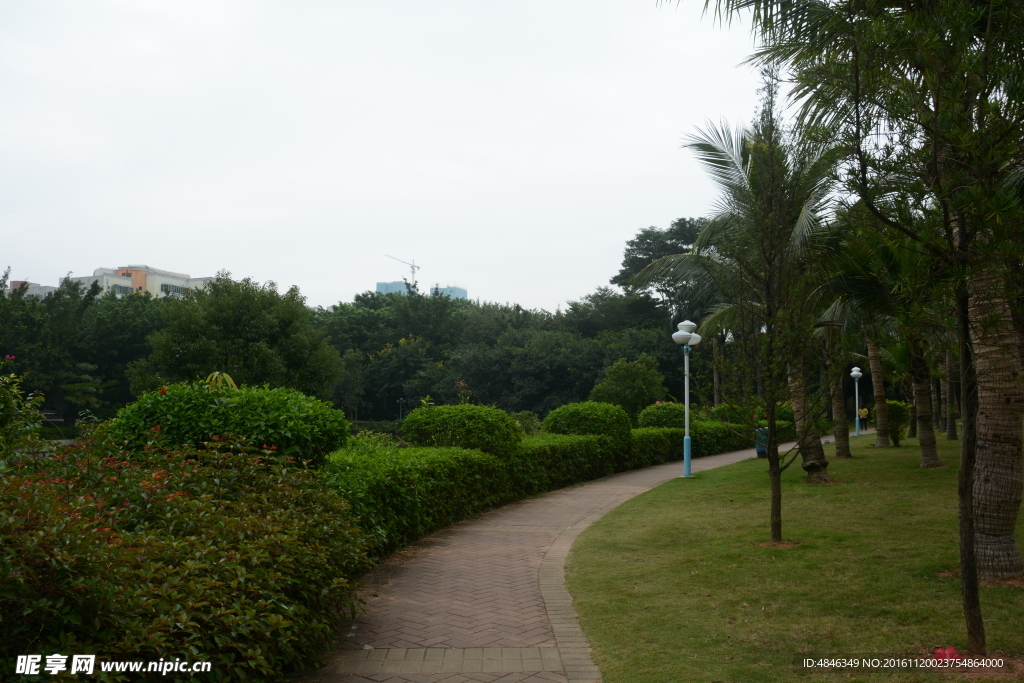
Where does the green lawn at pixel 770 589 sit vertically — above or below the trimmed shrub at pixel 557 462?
below

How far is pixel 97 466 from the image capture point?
472cm

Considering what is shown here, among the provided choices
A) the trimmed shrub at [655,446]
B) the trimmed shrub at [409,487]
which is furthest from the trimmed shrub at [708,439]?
the trimmed shrub at [409,487]

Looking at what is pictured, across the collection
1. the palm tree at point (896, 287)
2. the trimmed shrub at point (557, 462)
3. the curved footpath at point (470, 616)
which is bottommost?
the curved footpath at point (470, 616)

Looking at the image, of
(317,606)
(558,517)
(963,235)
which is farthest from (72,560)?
(558,517)

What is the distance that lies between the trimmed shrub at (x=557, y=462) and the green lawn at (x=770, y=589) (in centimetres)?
212

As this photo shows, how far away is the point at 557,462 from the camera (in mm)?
14047

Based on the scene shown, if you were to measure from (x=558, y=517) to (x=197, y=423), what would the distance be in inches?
215

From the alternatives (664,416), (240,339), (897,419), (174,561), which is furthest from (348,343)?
(174,561)

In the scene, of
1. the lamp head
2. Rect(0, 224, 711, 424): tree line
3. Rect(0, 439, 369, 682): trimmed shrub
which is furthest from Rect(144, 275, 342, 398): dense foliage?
Rect(0, 439, 369, 682): trimmed shrub

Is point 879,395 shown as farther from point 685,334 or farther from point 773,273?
point 773,273

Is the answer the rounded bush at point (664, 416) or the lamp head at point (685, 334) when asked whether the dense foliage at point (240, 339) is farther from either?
the lamp head at point (685, 334)

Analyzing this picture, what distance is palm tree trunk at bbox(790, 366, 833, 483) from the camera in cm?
824

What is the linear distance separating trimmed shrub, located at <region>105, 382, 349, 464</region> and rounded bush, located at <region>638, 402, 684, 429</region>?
15817 millimetres

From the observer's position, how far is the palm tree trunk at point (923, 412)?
14.8 meters
